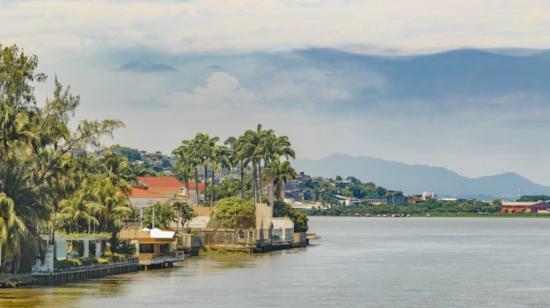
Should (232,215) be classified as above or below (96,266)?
above

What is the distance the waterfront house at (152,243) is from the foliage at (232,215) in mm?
40408

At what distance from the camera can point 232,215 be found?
577 feet

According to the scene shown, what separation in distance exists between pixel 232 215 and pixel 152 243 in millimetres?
43852

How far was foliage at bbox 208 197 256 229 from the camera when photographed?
175750mm

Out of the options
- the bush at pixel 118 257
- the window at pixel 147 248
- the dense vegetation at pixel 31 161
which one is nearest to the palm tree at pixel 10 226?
the dense vegetation at pixel 31 161

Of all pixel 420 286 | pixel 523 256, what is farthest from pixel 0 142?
pixel 523 256

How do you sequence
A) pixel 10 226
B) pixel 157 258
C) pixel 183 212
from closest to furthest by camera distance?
pixel 10 226 → pixel 157 258 → pixel 183 212

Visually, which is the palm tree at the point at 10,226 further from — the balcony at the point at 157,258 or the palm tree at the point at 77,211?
the balcony at the point at 157,258

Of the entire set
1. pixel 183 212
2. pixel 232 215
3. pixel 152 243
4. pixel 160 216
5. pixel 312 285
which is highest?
pixel 183 212

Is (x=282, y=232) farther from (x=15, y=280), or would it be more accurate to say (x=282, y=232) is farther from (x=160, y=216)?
(x=15, y=280)

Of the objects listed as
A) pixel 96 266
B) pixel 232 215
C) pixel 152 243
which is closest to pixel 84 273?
pixel 96 266

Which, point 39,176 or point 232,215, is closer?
point 39,176

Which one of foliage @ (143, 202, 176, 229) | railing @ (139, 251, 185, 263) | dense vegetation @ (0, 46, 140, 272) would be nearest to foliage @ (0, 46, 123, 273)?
dense vegetation @ (0, 46, 140, 272)

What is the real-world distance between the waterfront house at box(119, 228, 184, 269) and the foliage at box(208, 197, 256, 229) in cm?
4041
